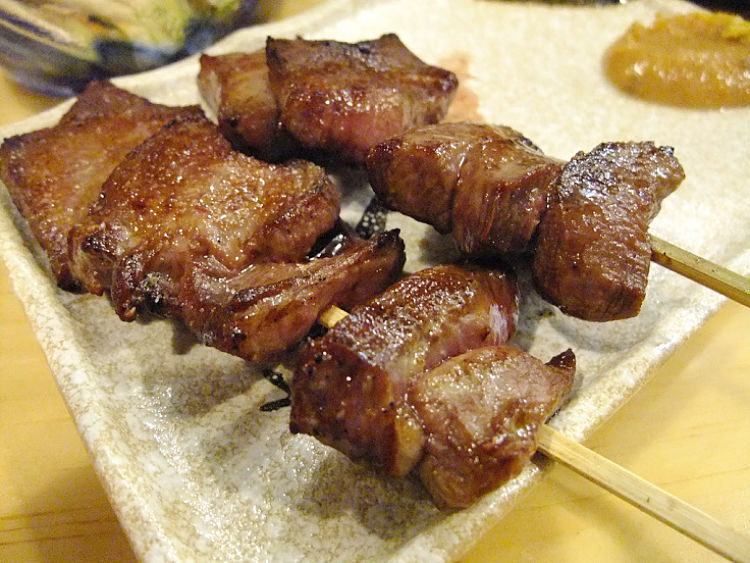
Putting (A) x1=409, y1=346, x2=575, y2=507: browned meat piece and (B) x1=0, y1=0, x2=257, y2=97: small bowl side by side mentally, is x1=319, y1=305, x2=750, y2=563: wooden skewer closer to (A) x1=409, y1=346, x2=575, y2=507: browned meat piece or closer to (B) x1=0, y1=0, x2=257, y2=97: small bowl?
(A) x1=409, y1=346, x2=575, y2=507: browned meat piece

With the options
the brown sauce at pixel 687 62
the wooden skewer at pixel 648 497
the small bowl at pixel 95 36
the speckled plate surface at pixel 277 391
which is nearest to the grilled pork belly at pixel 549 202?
the speckled plate surface at pixel 277 391

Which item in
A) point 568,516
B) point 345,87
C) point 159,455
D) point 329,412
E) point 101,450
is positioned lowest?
point 568,516

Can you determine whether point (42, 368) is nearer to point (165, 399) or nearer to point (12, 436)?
point (12, 436)

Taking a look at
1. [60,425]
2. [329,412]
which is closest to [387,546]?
[329,412]

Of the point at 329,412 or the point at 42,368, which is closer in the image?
the point at 329,412

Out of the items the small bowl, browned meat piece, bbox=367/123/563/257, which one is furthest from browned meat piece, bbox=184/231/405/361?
the small bowl

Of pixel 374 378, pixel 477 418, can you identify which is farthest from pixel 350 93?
pixel 477 418

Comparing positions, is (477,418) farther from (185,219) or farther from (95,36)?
(95,36)

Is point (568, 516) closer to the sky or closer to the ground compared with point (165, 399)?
closer to the ground
